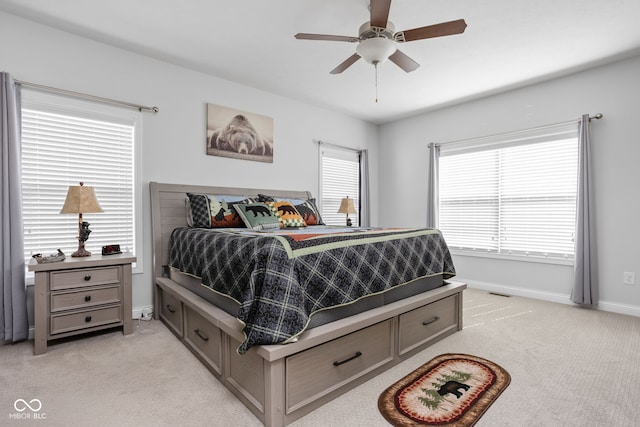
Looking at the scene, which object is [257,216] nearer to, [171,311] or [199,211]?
[199,211]

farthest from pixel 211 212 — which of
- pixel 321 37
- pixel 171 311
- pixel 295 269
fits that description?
pixel 321 37

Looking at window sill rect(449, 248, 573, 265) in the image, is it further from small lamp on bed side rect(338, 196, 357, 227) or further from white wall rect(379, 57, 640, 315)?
small lamp on bed side rect(338, 196, 357, 227)

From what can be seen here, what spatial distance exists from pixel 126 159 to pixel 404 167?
397 cm

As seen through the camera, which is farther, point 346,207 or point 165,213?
point 346,207

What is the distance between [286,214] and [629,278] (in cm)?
357

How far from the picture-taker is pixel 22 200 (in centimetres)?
256

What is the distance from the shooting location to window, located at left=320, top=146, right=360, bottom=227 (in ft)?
15.9

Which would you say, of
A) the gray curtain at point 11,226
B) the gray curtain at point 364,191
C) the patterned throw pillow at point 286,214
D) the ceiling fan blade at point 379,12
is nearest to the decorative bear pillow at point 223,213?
the patterned throw pillow at point 286,214

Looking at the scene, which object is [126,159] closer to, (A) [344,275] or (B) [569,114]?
(A) [344,275]

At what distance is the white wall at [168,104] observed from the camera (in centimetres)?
263

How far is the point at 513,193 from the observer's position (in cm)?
410

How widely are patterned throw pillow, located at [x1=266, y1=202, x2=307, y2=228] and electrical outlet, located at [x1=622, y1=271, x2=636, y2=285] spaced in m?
3.36

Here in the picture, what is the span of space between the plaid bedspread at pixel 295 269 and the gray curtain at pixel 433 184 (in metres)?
2.32

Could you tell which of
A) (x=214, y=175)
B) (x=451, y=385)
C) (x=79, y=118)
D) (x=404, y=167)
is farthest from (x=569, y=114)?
Answer: (x=79, y=118)
